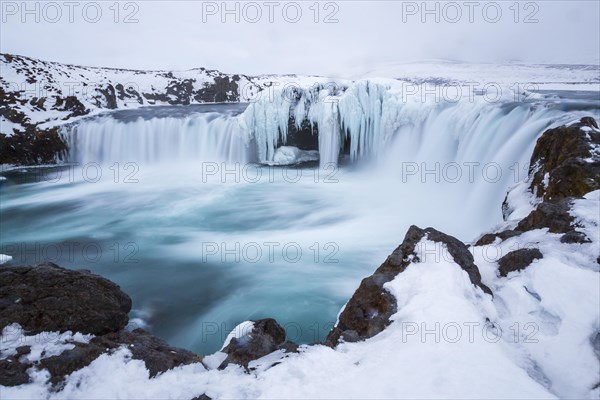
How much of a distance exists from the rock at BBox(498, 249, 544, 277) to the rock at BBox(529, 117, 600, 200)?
5.70ft

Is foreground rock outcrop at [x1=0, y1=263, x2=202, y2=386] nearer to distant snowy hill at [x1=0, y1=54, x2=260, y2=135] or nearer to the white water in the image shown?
the white water

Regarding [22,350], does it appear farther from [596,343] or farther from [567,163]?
[567,163]

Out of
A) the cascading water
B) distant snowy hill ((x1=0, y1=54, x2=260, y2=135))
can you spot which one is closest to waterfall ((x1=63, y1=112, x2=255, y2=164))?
the cascading water

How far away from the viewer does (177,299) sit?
567 centimetres

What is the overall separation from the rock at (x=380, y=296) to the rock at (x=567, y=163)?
86.2 inches

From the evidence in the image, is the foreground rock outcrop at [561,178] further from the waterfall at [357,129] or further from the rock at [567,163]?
the waterfall at [357,129]

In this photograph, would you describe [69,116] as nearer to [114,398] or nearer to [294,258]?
[294,258]

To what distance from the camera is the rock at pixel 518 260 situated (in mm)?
2943

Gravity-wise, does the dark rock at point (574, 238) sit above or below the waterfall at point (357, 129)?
below

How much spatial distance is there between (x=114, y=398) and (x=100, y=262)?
220 inches

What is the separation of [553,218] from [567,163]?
1454 mm

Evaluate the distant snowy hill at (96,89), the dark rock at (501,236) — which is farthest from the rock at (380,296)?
the distant snowy hill at (96,89)

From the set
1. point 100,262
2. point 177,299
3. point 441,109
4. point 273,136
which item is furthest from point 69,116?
point 441,109

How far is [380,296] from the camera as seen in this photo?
9.38 ft
